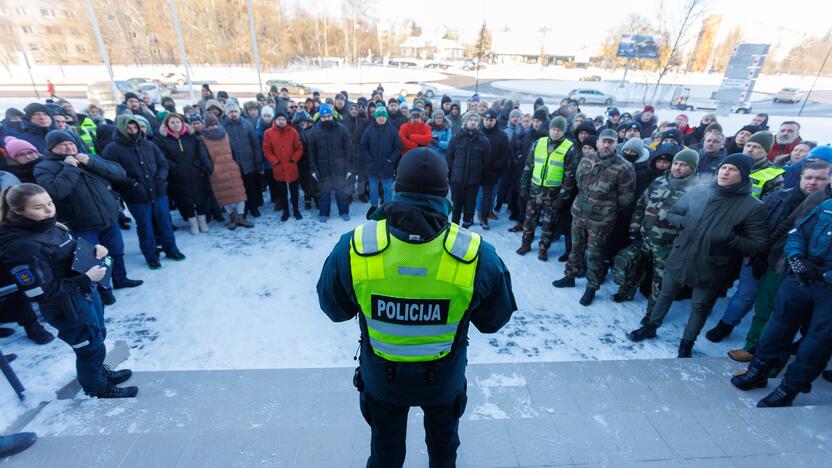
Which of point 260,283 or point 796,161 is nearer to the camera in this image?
point 796,161

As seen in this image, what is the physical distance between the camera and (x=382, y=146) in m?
6.64

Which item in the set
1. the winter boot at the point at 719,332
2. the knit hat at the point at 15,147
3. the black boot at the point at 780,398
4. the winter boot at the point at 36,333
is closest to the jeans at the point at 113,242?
the winter boot at the point at 36,333

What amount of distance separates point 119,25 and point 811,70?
69956 millimetres

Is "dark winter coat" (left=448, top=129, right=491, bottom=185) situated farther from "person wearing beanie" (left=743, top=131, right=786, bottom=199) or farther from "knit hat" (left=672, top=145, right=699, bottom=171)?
"person wearing beanie" (left=743, top=131, right=786, bottom=199)

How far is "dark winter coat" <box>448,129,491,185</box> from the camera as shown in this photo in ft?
19.7

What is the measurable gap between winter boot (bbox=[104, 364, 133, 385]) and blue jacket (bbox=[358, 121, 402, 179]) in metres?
4.76

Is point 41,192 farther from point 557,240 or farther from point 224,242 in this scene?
point 557,240

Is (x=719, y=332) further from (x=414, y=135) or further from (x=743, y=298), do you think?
(x=414, y=135)

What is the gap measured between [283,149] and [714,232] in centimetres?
600

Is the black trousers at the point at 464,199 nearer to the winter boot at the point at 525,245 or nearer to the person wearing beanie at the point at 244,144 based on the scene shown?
the winter boot at the point at 525,245

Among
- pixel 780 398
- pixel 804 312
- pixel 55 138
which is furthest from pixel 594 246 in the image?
pixel 55 138

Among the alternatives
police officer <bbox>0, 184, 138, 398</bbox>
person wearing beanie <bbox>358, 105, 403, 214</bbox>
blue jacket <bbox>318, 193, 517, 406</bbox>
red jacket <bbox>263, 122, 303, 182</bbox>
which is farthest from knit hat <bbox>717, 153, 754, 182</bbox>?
red jacket <bbox>263, 122, 303, 182</bbox>

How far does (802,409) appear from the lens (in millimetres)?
2547

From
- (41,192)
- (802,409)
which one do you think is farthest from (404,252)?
(802,409)
